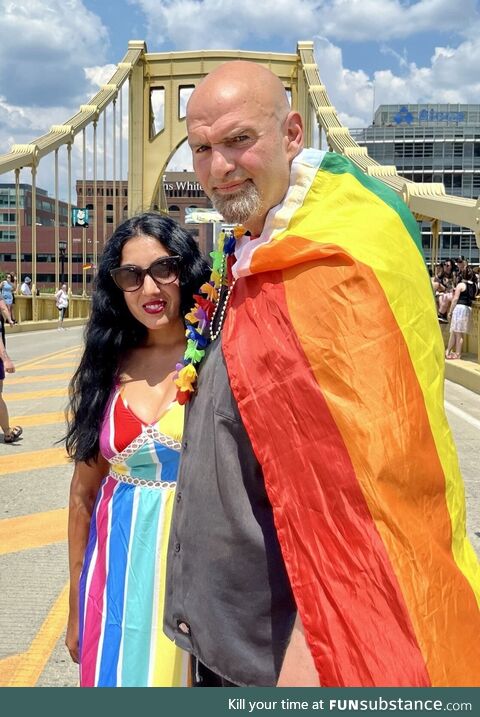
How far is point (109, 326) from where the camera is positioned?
200 centimetres

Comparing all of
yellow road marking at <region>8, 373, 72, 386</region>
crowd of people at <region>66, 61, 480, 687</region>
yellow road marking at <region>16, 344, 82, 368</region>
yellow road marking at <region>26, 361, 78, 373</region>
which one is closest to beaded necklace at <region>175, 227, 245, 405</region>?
crowd of people at <region>66, 61, 480, 687</region>

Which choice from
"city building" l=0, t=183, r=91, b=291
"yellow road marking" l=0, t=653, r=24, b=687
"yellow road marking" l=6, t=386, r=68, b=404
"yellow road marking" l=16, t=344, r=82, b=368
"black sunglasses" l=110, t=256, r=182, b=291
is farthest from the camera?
"city building" l=0, t=183, r=91, b=291

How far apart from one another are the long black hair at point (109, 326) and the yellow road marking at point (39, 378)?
8.52 metres

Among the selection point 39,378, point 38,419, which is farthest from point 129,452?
point 39,378

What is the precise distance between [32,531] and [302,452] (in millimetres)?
3562

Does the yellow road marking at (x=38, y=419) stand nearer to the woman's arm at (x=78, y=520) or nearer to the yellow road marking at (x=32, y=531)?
the yellow road marking at (x=32, y=531)

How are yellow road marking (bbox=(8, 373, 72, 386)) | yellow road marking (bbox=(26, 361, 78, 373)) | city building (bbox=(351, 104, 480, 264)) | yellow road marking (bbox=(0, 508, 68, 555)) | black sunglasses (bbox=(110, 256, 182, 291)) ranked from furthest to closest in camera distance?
city building (bbox=(351, 104, 480, 264)) → yellow road marking (bbox=(26, 361, 78, 373)) → yellow road marking (bbox=(8, 373, 72, 386)) → yellow road marking (bbox=(0, 508, 68, 555)) → black sunglasses (bbox=(110, 256, 182, 291))

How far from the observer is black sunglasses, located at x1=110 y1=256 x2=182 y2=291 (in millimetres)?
1841

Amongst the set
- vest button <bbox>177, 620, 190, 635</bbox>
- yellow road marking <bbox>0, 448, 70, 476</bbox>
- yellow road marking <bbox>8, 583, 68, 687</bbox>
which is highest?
vest button <bbox>177, 620, 190, 635</bbox>

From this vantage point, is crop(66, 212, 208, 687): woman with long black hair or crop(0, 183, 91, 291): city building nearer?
crop(66, 212, 208, 687): woman with long black hair

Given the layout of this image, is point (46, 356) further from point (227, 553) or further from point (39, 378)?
point (227, 553)

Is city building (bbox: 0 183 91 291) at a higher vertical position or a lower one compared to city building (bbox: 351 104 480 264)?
lower

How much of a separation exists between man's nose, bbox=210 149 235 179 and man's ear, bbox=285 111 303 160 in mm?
118

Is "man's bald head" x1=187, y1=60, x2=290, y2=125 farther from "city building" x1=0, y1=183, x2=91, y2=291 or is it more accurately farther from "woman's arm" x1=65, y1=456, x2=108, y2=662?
"city building" x1=0, y1=183, x2=91, y2=291
